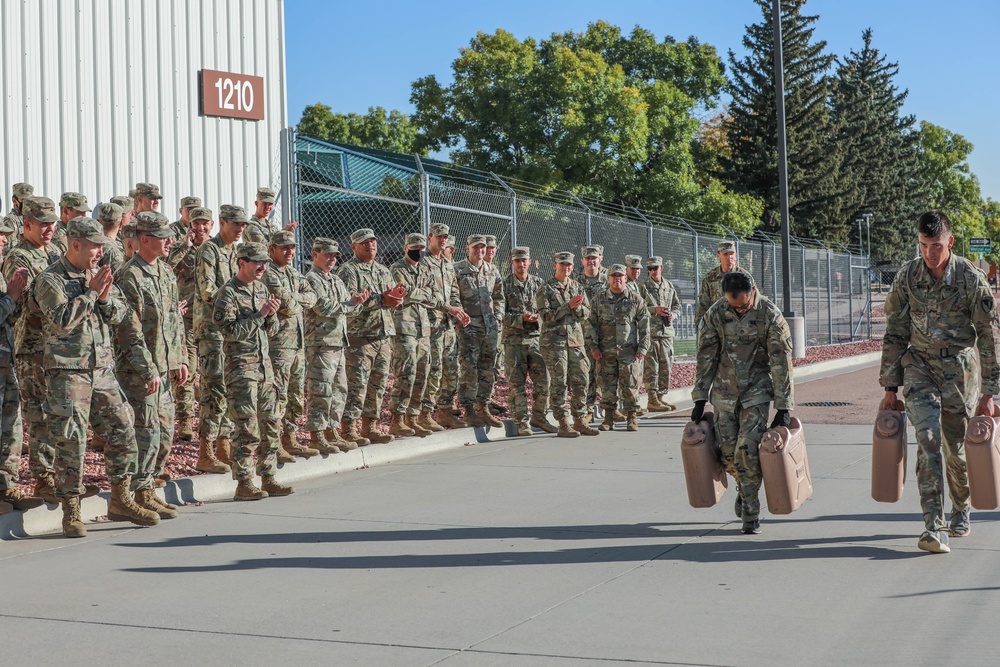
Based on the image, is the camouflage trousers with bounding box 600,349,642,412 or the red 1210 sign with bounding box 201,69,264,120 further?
the red 1210 sign with bounding box 201,69,264,120

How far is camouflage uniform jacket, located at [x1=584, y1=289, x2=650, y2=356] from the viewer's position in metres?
12.8

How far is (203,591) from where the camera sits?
620 centimetres

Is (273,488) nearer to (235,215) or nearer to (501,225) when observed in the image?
(235,215)

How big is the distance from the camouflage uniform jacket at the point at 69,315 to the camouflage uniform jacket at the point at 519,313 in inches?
225

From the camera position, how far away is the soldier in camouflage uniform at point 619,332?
12805 millimetres

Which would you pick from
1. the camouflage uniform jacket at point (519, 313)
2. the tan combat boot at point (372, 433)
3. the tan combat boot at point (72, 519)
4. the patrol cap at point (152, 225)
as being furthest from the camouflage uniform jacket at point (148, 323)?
the camouflage uniform jacket at point (519, 313)

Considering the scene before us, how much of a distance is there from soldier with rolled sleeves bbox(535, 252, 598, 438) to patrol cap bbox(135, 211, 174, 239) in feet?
16.9

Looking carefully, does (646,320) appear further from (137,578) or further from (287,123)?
(137,578)

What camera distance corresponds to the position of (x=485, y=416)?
1291cm

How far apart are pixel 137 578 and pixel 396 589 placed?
1510 mm

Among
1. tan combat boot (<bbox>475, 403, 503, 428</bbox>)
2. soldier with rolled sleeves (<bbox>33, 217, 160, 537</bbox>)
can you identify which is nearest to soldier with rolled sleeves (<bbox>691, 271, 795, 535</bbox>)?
soldier with rolled sleeves (<bbox>33, 217, 160, 537</bbox>)

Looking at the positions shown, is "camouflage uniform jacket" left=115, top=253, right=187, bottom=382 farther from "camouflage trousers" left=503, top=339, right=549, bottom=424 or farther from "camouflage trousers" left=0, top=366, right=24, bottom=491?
"camouflage trousers" left=503, top=339, right=549, bottom=424

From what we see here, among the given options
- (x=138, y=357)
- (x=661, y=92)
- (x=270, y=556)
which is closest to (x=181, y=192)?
(x=138, y=357)

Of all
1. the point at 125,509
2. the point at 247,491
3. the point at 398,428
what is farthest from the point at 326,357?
the point at 125,509
